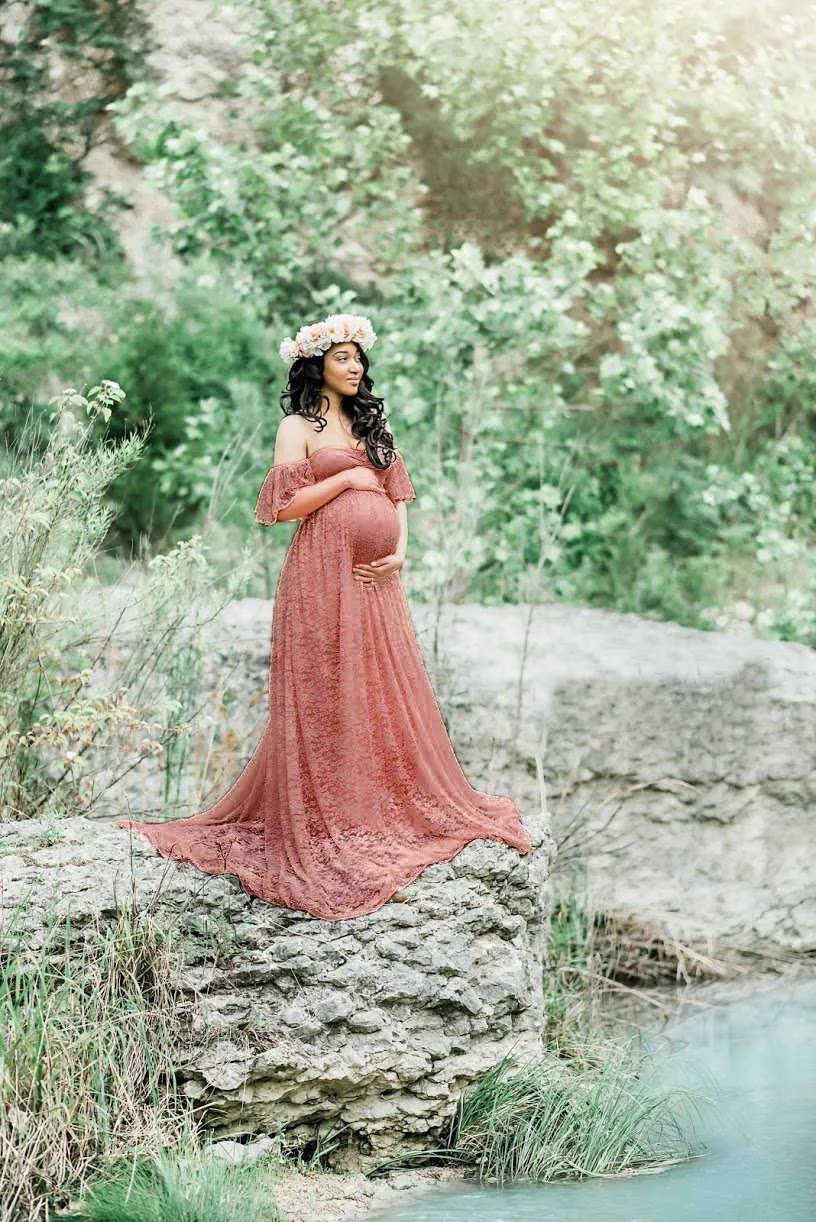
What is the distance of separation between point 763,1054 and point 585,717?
172 cm

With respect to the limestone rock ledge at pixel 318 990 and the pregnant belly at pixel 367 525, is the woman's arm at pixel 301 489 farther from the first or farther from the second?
the limestone rock ledge at pixel 318 990

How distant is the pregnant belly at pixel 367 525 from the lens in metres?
4.69

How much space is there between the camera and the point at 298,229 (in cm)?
956

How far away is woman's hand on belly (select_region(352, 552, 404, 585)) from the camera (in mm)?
4715

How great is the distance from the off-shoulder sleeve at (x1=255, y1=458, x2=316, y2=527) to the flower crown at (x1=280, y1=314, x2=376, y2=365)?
0.35 metres

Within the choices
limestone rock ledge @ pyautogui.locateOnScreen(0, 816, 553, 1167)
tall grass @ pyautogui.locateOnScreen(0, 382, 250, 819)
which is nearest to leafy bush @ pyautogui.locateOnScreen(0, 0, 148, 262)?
tall grass @ pyautogui.locateOnScreen(0, 382, 250, 819)

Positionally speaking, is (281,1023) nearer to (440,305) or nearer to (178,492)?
(440,305)

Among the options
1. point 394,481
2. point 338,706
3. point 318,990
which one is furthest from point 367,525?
point 318,990

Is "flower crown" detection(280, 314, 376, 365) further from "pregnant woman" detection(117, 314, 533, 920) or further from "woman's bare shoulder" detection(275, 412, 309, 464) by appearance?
"woman's bare shoulder" detection(275, 412, 309, 464)

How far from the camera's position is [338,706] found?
4594 millimetres

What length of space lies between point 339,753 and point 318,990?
0.72 m

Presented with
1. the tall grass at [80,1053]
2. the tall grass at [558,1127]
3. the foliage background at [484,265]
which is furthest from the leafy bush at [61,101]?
the tall grass at [558,1127]

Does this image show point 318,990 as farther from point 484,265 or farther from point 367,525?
point 484,265

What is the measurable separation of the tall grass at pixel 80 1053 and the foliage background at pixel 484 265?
415 cm
